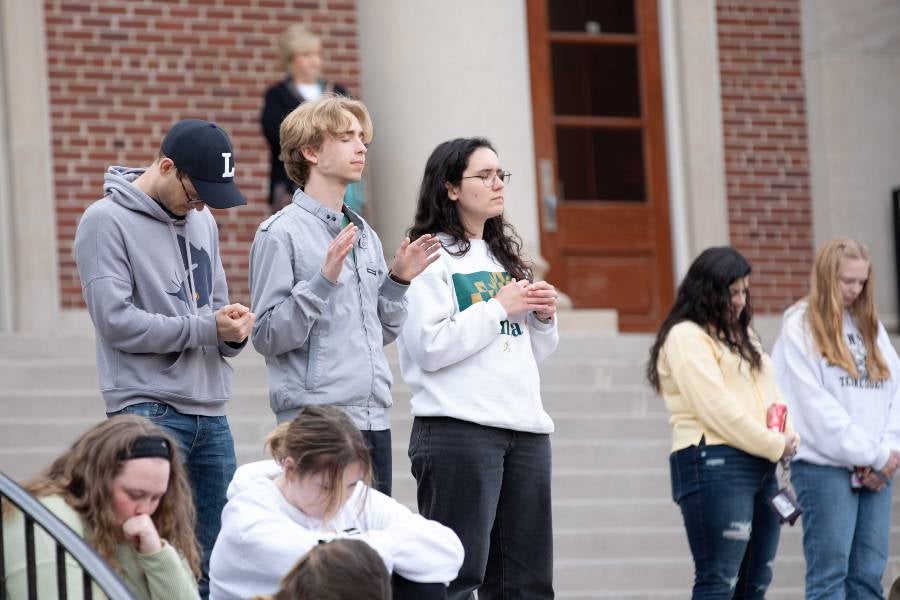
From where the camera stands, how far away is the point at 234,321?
502cm

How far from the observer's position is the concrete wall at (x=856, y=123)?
12414 millimetres

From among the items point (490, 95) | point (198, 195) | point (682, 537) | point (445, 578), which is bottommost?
point (682, 537)

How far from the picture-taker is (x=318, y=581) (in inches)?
140

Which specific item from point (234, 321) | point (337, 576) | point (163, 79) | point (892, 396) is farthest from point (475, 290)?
point (163, 79)

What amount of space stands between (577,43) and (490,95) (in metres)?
2.06

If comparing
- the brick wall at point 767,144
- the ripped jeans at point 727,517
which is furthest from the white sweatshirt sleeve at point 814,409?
the brick wall at point 767,144

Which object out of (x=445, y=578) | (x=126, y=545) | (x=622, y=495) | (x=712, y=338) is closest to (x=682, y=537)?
(x=622, y=495)

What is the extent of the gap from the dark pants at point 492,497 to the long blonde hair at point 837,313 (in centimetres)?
184

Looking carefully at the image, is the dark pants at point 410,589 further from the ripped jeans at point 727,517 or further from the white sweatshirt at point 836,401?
the white sweatshirt at point 836,401

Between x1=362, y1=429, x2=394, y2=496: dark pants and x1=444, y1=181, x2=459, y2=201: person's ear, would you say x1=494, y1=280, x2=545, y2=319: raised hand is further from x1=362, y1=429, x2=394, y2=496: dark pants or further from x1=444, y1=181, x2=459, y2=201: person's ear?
x1=362, y1=429, x2=394, y2=496: dark pants

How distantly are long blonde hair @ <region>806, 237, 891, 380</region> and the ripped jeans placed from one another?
2.36ft

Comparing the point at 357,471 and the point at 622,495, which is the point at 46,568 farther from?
the point at 622,495

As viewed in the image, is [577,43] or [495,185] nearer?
[495,185]

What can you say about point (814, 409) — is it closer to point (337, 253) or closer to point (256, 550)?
point (337, 253)
